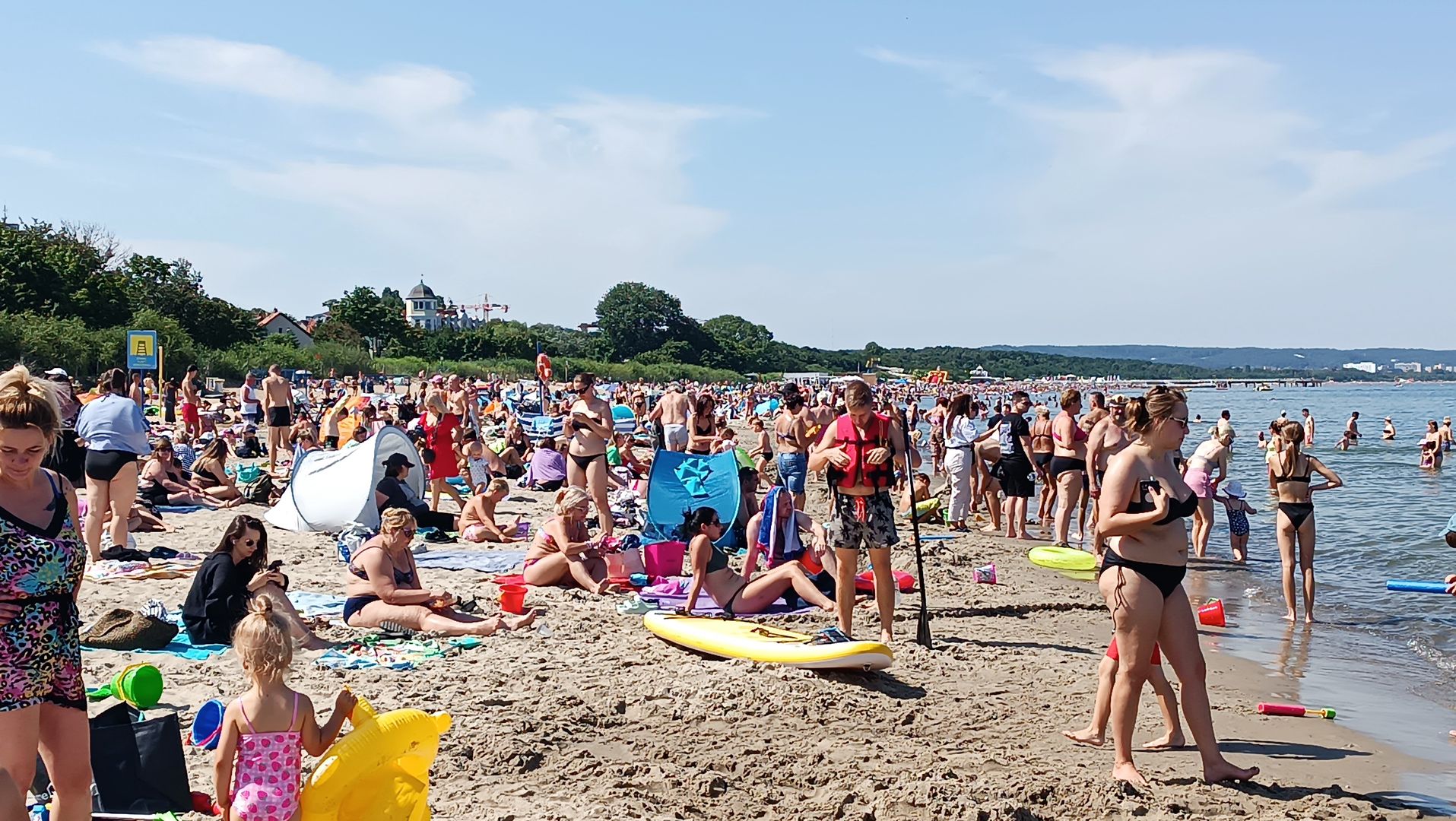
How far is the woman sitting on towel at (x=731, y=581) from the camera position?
7344 millimetres

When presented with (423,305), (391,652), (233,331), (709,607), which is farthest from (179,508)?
(423,305)

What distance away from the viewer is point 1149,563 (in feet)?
14.1

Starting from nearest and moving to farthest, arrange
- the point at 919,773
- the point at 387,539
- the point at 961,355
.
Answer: the point at 919,773, the point at 387,539, the point at 961,355

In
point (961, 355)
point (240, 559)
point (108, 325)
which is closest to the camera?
point (240, 559)

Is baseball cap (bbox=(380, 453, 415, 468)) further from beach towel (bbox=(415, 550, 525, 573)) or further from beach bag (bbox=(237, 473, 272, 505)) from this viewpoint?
beach bag (bbox=(237, 473, 272, 505))

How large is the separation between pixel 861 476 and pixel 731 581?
1.73 metres

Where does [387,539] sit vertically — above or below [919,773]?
above

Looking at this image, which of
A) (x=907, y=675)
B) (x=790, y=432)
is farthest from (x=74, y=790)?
(x=790, y=432)

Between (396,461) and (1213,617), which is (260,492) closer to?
(396,461)

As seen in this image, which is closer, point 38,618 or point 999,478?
point 38,618

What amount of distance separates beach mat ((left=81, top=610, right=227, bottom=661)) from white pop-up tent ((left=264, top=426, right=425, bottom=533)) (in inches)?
161

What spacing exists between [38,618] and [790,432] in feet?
27.8

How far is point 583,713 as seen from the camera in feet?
16.8

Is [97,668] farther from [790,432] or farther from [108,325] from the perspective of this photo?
[108,325]
